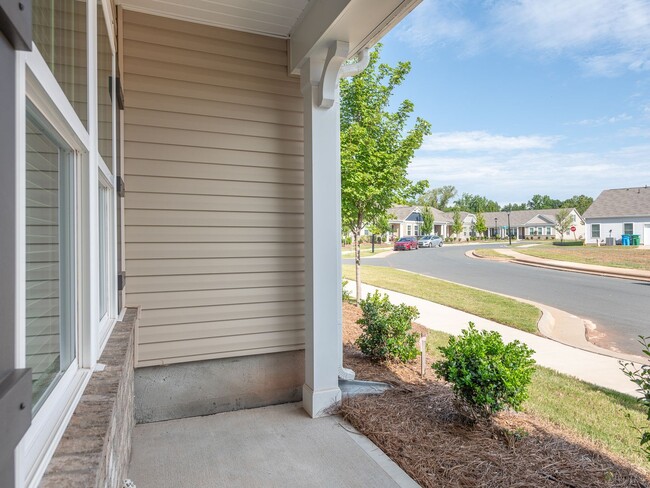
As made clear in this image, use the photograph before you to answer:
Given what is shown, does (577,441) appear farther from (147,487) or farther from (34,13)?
(34,13)

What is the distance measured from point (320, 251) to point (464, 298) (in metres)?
7.85

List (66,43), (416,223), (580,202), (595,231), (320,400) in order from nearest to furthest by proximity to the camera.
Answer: (66,43) → (320,400) → (595,231) → (416,223) → (580,202)

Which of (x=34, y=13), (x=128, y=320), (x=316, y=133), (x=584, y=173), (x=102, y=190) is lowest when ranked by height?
(x=128, y=320)

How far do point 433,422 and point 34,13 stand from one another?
3035mm

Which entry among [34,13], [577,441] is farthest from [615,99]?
[34,13]

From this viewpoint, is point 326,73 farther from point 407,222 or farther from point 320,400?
point 407,222

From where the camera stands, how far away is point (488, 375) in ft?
8.70

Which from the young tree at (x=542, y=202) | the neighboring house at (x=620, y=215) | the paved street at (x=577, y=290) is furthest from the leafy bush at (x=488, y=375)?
the young tree at (x=542, y=202)

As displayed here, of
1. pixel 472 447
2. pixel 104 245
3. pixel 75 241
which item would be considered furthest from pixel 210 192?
pixel 472 447

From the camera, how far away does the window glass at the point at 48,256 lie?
2.80 ft

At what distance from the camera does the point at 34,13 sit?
782 mm

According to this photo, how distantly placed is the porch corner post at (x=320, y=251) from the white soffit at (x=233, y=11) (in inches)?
14.8

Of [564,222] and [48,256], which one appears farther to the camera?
[564,222]

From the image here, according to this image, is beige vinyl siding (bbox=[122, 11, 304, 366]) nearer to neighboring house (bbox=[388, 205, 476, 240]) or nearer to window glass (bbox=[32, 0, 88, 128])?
window glass (bbox=[32, 0, 88, 128])
